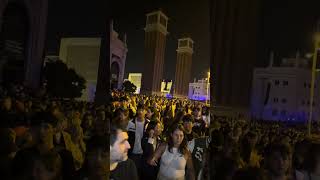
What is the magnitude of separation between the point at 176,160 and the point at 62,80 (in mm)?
1479

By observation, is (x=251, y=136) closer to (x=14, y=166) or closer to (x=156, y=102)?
(x=156, y=102)

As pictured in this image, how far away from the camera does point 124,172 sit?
299cm

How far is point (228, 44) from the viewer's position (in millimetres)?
27047

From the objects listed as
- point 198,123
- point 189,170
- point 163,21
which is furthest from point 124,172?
point 163,21

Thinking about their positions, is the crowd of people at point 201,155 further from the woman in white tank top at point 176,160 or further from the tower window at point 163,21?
the tower window at point 163,21

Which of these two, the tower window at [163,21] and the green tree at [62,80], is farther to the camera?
the tower window at [163,21]

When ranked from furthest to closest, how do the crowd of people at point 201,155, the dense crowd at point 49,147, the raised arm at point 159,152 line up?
the raised arm at point 159,152 → the crowd of people at point 201,155 → the dense crowd at point 49,147

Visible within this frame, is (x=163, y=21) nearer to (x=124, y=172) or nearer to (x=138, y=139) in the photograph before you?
(x=138, y=139)

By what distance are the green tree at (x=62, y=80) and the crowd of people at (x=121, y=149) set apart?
0.24 metres

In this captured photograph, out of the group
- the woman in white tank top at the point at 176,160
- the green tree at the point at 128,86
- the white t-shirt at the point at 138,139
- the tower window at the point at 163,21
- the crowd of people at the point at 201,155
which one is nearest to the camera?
the crowd of people at the point at 201,155

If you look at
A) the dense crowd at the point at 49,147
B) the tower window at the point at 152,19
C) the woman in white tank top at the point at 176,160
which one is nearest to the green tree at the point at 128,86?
the dense crowd at the point at 49,147

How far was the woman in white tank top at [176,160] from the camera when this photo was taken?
4.03 m

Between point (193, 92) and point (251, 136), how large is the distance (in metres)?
3.14

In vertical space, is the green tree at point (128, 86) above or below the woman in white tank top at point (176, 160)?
above
